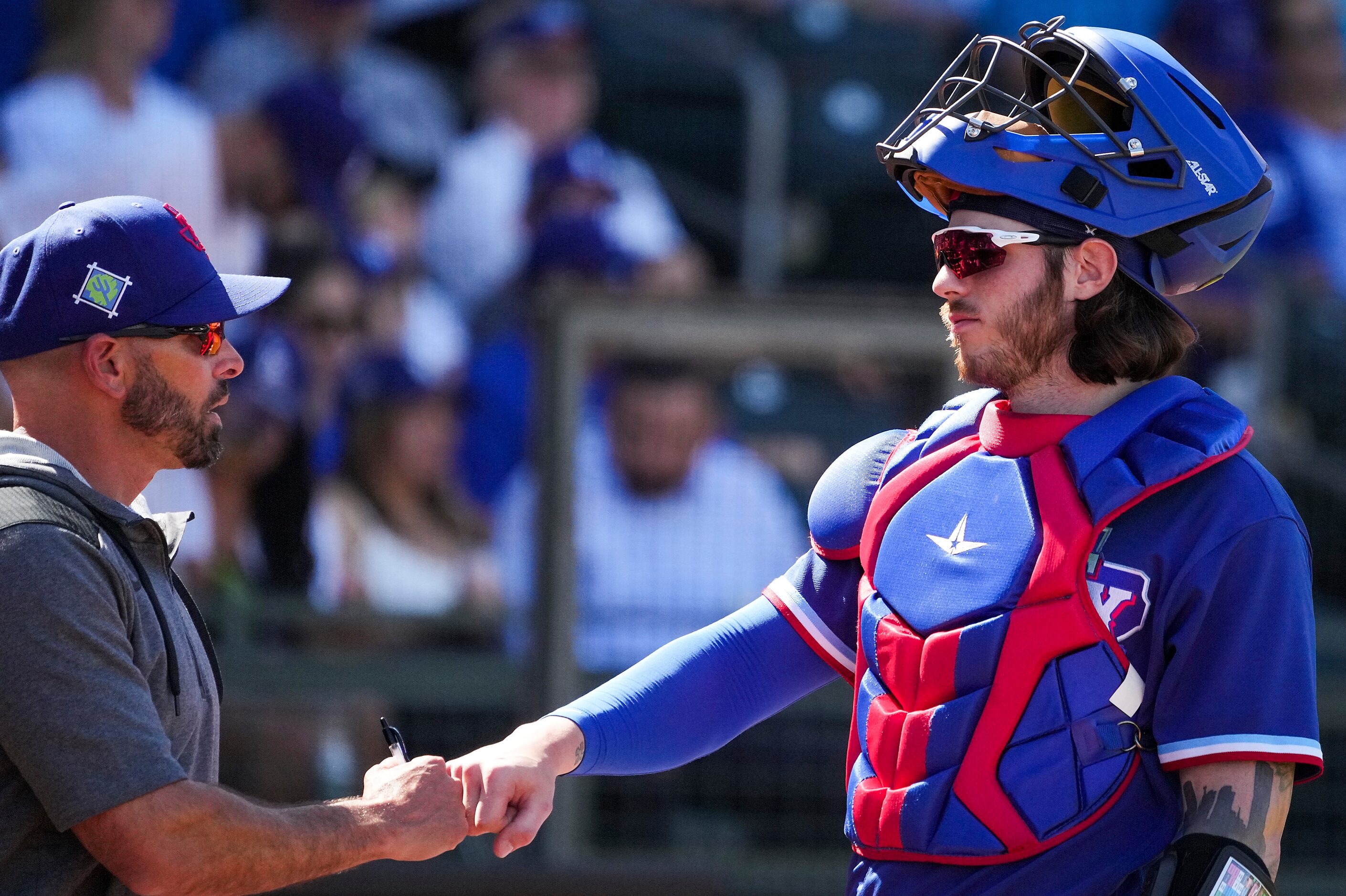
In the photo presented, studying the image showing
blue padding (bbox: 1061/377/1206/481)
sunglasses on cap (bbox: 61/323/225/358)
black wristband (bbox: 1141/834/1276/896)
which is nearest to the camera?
black wristband (bbox: 1141/834/1276/896)

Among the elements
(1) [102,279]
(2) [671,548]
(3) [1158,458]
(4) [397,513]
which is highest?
(1) [102,279]

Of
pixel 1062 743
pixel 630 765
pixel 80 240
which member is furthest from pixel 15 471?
pixel 1062 743

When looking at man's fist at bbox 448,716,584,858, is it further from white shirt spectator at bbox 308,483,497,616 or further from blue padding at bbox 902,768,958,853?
white shirt spectator at bbox 308,483,497,616

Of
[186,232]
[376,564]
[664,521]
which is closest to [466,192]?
[376,564]

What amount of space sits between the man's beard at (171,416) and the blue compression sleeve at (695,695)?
71cm

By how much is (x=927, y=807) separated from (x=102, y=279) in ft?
4.62

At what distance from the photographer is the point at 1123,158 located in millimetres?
→ 2184

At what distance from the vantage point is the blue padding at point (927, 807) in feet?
6.86

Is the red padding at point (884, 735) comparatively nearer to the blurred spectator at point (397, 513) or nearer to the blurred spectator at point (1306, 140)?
the blurred spectator at point (397, 513)

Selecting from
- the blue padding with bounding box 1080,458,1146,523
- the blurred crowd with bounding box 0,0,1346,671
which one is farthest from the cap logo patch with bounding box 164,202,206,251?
the blurred crowd with bounding box 0,0,1346,671

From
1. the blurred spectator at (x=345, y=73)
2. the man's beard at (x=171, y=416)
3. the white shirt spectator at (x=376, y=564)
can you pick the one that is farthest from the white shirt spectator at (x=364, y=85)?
the man's beard at (x=171, y=416)

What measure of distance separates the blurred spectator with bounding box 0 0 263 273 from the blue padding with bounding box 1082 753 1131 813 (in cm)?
445

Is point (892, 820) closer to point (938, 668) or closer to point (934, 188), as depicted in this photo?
point (938, 668)

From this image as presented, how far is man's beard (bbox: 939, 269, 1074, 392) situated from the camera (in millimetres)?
2232
